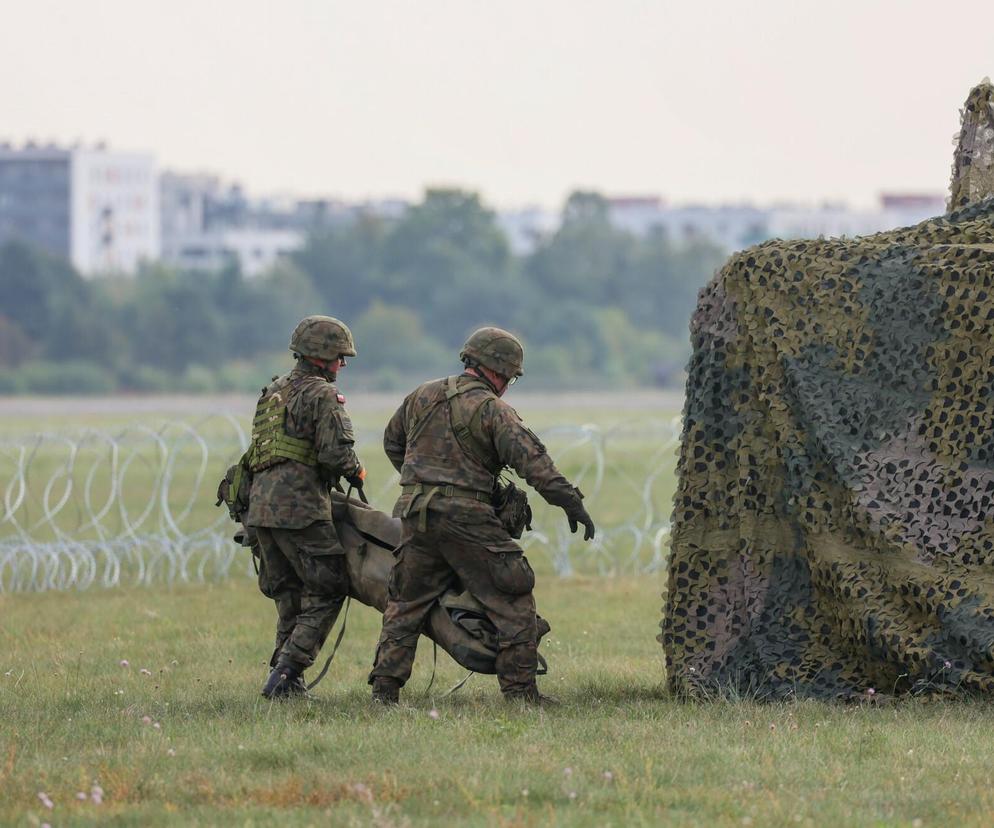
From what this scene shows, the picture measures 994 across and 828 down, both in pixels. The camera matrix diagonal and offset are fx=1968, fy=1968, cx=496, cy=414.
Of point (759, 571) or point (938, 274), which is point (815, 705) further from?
point (938, 274)

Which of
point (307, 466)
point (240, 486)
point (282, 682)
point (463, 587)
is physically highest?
point (307, 466)

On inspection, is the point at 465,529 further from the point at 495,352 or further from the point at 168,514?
the point at 168,514

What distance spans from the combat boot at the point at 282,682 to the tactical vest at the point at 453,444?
1236mm

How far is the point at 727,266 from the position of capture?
403 inches

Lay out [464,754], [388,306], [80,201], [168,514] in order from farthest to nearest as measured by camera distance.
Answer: [80,201], [388,306], [168,514], [464,754]

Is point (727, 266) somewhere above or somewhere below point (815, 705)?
above

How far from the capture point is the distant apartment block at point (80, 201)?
139m

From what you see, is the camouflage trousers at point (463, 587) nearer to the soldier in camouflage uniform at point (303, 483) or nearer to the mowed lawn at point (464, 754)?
the mowed lawn at point (464, 754)

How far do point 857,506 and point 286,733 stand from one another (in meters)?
3.09

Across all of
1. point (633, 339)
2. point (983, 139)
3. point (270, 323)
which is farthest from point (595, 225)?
point (983, 139)

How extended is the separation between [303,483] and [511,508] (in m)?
1.13

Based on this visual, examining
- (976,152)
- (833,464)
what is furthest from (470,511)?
(976,152)

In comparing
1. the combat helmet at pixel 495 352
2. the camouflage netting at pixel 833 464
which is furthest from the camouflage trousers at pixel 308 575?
the camouflage netting at pixel 833 464

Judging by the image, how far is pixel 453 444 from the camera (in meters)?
9.66
